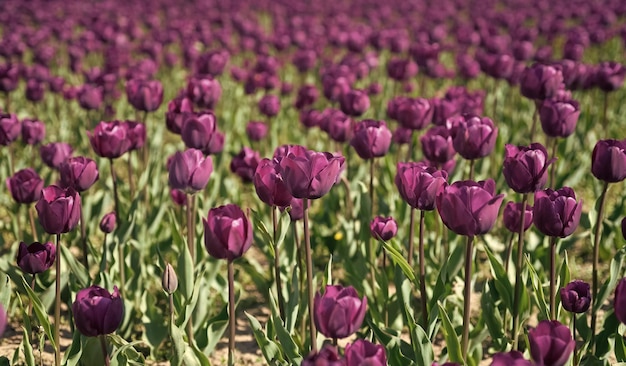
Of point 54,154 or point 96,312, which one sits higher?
point 96,312

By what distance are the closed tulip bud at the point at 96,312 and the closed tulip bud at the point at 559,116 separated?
6.77 feet

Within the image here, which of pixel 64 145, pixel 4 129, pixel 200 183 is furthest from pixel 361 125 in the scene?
pixel 4 129

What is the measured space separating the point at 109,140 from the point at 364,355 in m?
1.82

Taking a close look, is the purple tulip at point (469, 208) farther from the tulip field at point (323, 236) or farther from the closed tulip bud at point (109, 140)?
the closed tulip bud at point (109, 140)

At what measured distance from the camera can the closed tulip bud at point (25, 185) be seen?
9.66 feet

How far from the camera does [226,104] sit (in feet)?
24.7

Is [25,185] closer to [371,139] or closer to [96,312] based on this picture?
[96,312]

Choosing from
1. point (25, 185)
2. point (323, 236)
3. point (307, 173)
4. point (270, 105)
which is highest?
point (307, 173)

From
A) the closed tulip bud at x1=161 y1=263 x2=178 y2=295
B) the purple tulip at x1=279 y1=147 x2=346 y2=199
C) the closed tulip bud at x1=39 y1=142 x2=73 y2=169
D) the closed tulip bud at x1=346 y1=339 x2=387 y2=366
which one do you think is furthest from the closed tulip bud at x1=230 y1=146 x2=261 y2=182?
the closed tulip bud at x1=346 y1=339 x2=387 y2=366

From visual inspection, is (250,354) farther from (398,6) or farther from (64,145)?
(398,6)

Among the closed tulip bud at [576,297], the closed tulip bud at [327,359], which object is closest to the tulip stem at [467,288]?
the closed tulip bud at [576,297]

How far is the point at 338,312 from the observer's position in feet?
6.01

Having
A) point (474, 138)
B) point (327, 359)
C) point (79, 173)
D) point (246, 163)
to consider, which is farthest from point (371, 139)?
point (327, 359)

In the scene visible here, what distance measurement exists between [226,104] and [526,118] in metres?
3.10
